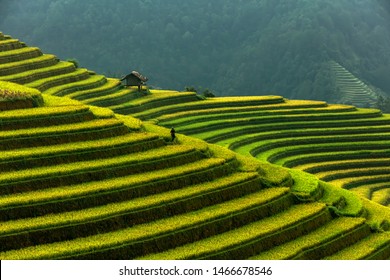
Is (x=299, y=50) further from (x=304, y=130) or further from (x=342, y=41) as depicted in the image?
(x=304, y=130)

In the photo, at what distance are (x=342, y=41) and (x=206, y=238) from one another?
404 feet

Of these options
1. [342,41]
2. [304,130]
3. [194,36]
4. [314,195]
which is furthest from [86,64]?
[314,195]

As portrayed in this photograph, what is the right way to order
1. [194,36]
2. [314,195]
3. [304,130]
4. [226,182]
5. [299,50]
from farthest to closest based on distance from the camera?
1. [194,36]
2. [299,50]
3. [304,130]
4. [314,195]
5. [226,182]

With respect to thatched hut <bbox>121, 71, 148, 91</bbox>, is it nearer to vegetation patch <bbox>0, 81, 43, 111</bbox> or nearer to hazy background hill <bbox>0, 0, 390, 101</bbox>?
vegetation patch <bbox>0, 81, 43, 111</bbox>

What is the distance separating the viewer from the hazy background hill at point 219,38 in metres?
133

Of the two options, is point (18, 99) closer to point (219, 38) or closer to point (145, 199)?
point (145, 199)

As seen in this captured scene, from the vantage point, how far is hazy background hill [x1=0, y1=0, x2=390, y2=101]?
133 metres

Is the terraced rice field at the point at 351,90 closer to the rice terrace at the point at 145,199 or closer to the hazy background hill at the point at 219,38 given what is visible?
the hazy background hill at the point at 219,38

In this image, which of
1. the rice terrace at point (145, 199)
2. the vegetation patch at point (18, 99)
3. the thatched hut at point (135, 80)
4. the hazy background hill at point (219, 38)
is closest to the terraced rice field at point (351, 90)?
the hazy background hill at point (219, 38)

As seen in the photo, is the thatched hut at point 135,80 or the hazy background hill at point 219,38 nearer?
the thatched hut at point 135,80

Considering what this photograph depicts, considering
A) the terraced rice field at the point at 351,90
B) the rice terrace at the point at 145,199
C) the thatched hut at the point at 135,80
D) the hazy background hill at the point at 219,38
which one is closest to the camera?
the rice terrace at the point at 145,199

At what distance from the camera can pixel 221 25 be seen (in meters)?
157

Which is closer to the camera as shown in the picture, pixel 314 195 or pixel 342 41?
pixel 314 195

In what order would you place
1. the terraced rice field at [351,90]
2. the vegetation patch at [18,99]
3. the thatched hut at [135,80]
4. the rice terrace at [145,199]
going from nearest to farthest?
the rice terrace at [145,199] → the vegetation patch at [18,99] → the thatched hut at [135,80] → the terraced rice field at [351,90]
